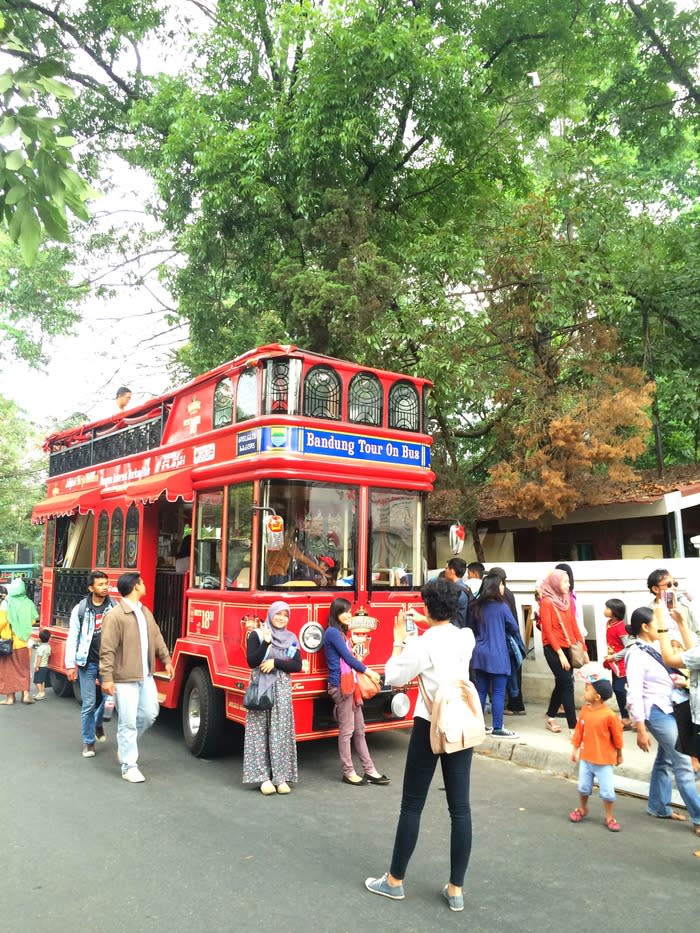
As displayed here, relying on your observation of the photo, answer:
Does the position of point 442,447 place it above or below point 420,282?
below

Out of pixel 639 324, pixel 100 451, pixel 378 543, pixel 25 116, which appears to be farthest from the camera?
pixel 639 324

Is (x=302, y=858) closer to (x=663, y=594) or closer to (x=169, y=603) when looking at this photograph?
(x=663, y=594)

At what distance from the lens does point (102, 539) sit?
1005 cm

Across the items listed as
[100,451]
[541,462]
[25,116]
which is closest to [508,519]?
[541,462]

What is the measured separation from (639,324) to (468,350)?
408 cm

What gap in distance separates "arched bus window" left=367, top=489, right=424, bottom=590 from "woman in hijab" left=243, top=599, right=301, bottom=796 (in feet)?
3.95

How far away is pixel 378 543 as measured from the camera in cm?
718

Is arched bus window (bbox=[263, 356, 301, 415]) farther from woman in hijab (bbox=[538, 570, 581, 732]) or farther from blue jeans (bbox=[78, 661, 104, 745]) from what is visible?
woman in hijab (bbox=[538, 570, 581, 732])

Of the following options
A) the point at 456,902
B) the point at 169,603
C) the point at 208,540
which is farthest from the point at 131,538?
the point at 456,902

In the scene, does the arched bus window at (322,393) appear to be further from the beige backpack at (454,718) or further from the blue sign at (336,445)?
the beige backpack at (454,718)

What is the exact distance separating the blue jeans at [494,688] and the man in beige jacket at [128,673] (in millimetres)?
3130

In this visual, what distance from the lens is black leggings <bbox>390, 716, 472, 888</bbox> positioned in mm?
3789

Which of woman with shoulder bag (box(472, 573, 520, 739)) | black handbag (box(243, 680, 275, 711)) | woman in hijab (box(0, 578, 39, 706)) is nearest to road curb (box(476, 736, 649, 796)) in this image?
woman with shoulder bag (box(472, 573, 520, 739))

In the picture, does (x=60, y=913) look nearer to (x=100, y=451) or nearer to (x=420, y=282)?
(x=100, y=451)
